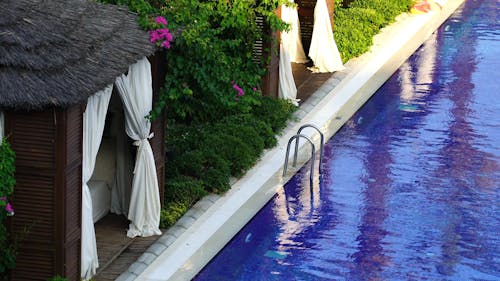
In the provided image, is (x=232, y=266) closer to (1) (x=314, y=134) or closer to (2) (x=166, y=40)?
(2) (x=166, y=40)

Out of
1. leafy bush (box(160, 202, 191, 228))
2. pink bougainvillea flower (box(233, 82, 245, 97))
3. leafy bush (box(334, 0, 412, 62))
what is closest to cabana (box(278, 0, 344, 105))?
leafy bush (box(334, 0, 412, 62))

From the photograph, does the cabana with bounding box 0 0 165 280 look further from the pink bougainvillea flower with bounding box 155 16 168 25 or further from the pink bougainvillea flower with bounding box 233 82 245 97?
the pink bougainvillea flower with bounding box 233 82 245 97

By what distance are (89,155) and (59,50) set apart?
130cm

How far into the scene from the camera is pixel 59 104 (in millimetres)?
11992

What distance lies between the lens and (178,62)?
15.2 m

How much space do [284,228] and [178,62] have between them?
2631mm

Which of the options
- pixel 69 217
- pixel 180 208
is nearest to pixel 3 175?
pixel 69 217

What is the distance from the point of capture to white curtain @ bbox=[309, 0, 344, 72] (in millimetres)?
23656

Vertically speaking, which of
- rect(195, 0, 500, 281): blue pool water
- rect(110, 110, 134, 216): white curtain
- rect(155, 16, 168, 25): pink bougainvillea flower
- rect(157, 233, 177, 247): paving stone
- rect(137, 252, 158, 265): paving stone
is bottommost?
rect(195, 0, 500, 281): blue pool water

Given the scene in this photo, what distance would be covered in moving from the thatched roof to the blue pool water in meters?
2.82

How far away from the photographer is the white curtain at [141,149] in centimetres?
1437

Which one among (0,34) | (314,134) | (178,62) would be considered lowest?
(314,134)

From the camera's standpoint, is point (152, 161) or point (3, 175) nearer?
point (3, 175)

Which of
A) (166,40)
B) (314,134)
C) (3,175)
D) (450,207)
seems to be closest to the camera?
(3,175)
